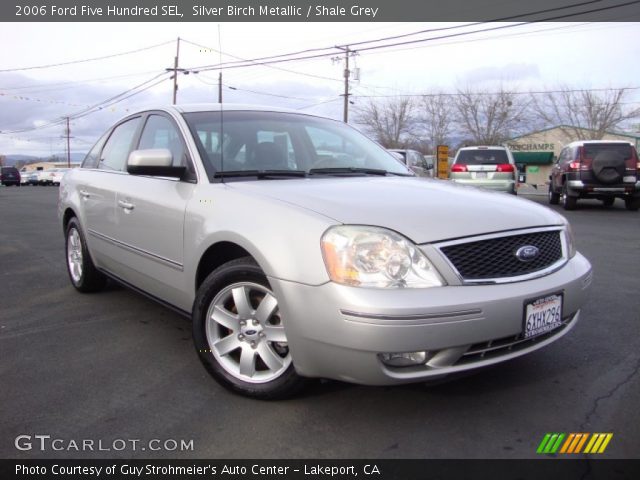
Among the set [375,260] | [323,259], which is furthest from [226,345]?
[375,260]

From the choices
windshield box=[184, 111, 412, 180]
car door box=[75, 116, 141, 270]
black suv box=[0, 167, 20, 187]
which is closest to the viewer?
windshield box=[184, 111, 412, 180]

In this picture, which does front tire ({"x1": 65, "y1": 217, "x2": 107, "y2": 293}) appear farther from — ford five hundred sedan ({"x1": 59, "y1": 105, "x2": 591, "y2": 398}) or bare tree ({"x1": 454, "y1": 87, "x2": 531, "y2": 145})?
bare tree ({"x1": 454, "y1": 87, "x2": 531, "y2": 145})

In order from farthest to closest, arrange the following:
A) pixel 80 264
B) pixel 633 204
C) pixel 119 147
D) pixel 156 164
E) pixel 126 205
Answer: pixel 633 204, pixel 80 264, pixel 119 147, pixel 126 205, pixel 156 164

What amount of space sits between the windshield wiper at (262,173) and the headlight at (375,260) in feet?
3.37

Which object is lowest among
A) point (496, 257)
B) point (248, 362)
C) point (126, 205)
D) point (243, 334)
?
point (248, 362)

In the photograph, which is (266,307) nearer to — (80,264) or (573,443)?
(573,443)

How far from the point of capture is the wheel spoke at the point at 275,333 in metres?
2.64

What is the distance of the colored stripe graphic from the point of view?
91.5 inches

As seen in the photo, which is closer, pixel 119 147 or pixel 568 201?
pixel 119 147

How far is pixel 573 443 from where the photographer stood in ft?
7.79

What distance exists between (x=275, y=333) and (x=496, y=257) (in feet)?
3.70

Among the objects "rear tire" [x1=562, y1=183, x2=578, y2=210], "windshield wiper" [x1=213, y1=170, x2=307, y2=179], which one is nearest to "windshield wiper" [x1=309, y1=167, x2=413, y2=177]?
"windshield wiper" [x1=213, y1=170, x2=307, y2=179]

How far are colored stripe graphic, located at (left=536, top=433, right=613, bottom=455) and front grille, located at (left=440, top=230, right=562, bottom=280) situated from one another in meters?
0.75

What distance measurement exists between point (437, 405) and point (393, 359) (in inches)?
21.8
